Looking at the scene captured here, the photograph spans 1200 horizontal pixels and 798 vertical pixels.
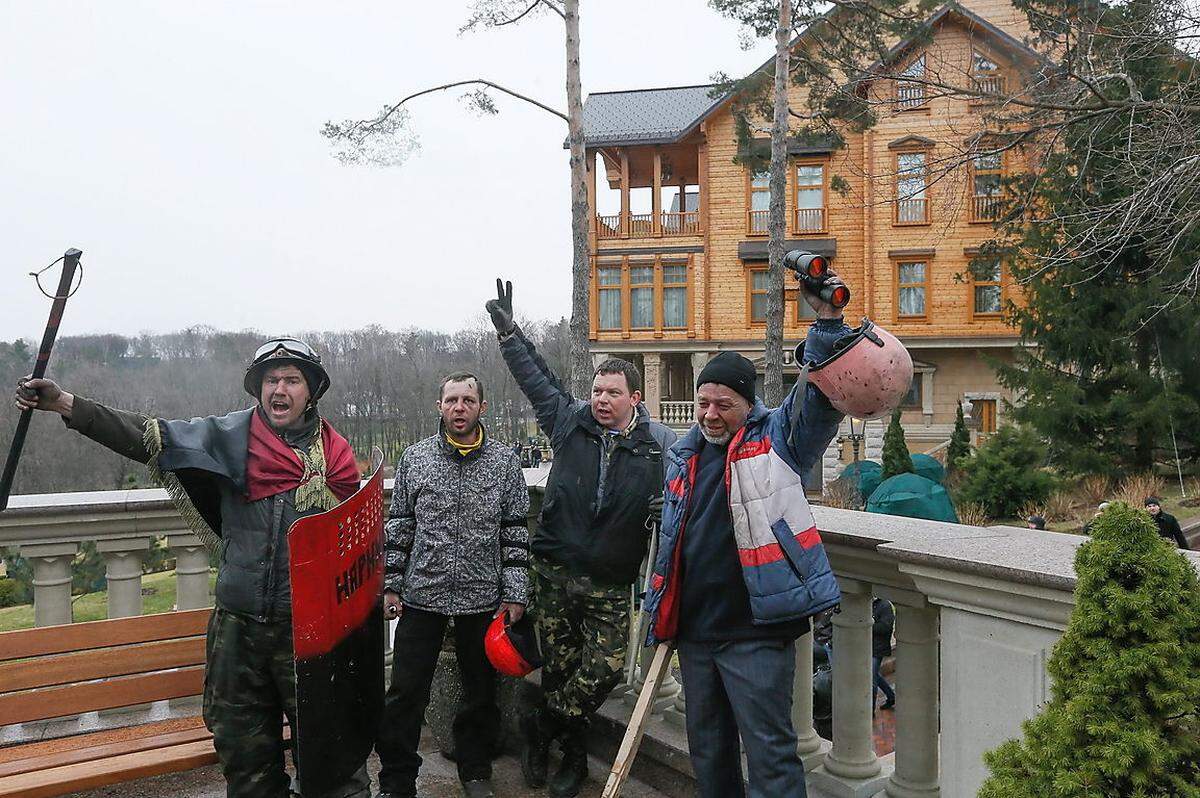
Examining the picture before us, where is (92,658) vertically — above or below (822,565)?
below

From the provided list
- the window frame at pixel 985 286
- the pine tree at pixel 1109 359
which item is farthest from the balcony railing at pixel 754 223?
the pine tree at pixel 1109 359

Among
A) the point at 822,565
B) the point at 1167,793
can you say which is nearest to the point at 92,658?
the point at 822,565

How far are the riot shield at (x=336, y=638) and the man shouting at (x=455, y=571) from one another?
0.38 ft

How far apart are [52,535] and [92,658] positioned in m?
0.75

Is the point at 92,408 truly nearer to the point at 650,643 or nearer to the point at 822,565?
the point at 650,643

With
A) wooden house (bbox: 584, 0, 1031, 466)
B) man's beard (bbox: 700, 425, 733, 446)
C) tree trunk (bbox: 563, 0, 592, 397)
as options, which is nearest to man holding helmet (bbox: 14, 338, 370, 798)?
man's beard (bbox: 700, 425, 733, 446)

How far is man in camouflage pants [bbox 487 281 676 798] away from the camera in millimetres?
3346

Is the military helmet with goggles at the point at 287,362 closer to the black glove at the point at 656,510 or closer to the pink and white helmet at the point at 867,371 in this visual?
the black glove at the point at 656,510

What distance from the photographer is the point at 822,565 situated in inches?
99.0

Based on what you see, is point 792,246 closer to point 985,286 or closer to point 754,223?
point 754,223

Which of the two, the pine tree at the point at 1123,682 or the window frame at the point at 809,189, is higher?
the window frame at the point at 809,189

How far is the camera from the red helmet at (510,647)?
329 cm

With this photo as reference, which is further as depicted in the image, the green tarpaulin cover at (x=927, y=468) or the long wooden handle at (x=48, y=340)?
the green tarpaulin cover at (x=927, y=468)

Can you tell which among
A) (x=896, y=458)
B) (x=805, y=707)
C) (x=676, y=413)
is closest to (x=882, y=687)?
(x=805, y=707)
